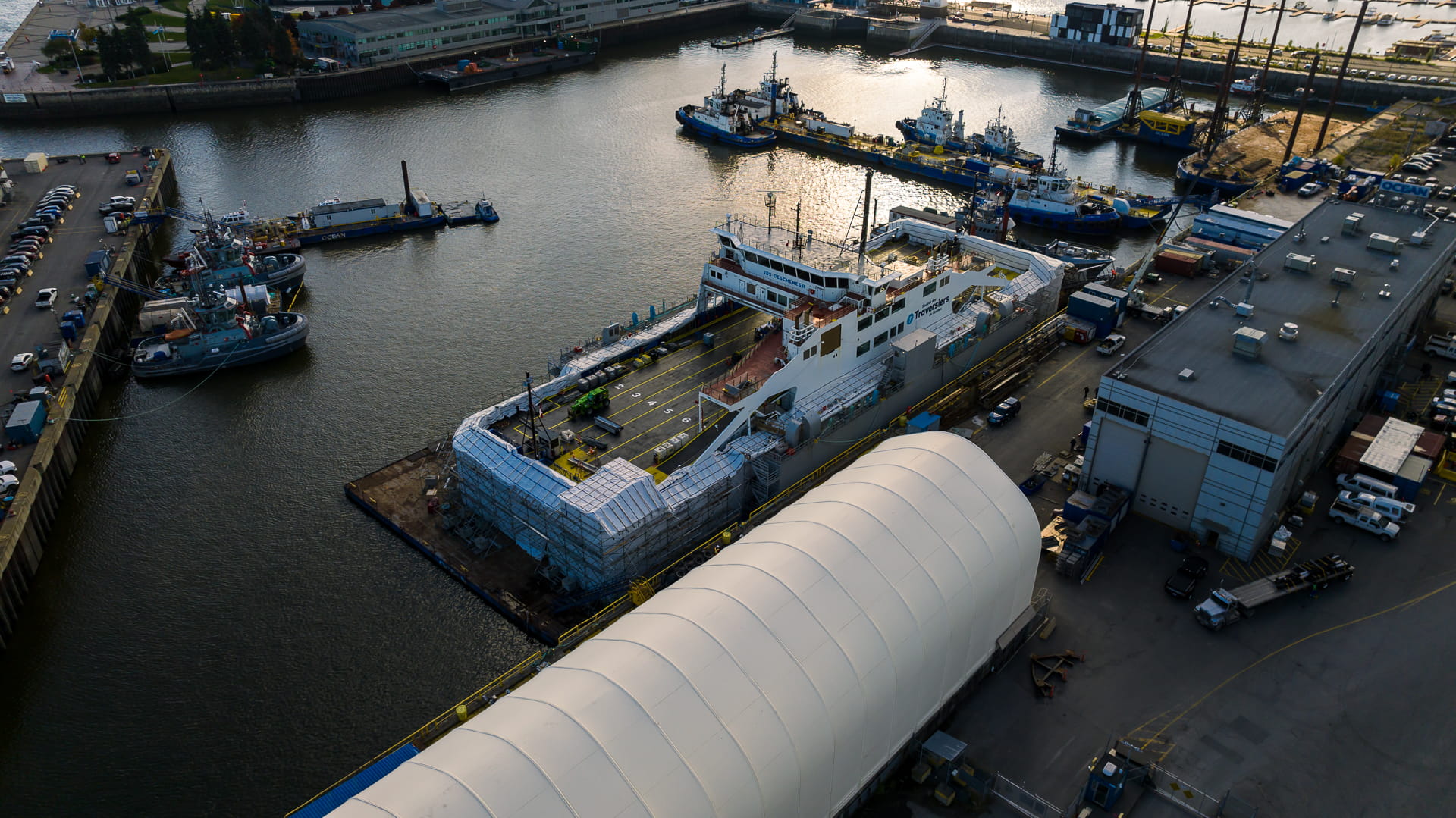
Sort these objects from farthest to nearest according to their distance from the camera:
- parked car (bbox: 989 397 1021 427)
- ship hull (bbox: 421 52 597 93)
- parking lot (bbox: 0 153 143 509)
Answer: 1. ship hull (bbox: 421 52 597 93)
2. parking lot (bbox: 0 153 143 509)
3. parked car (bbox: 989 397 1021 427)

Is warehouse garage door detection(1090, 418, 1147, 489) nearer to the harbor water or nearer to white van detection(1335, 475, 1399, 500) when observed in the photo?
white van detection(1335, 475, 1399, 500)

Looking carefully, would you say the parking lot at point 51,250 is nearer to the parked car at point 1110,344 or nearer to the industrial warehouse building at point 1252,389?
the industrial warehouse building at point 1252,389

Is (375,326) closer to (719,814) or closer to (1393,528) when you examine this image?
(719,814)

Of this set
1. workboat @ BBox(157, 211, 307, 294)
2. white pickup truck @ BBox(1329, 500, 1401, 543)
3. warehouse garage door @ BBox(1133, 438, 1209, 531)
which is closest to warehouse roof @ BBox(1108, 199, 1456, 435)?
warehouse garage door @ BBox(1133, 438, 1209, 531)

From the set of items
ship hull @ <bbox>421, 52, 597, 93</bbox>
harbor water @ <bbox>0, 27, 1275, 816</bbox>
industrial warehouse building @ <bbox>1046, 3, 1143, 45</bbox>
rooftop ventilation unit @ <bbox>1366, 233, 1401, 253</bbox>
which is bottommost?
harbor water @ <bbox>0, 27, 1275, 816</bbox>

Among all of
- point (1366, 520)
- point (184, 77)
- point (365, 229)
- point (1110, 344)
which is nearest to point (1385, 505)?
point (1366, 520)

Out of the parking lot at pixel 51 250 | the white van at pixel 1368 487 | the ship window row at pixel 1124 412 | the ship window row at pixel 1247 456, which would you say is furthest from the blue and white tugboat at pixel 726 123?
the ship window row at pixel 1247 456

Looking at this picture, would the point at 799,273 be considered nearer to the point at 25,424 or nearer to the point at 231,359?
the point at 231,359
